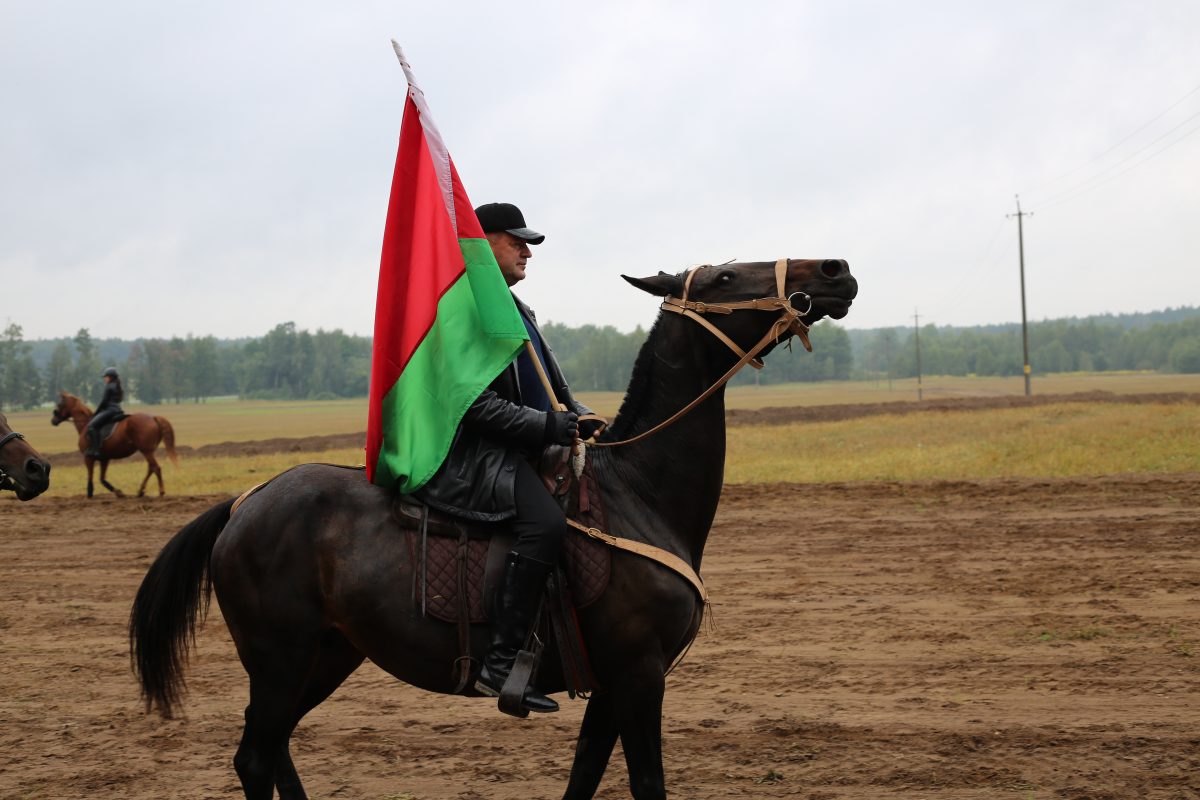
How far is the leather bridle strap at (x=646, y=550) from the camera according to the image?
4090 mm

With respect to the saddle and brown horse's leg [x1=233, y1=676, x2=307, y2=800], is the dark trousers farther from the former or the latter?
the saddle

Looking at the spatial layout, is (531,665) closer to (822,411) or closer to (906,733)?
(906,733)

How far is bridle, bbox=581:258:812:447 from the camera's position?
13.1ft

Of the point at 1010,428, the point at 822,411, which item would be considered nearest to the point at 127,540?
the point at 1010,428

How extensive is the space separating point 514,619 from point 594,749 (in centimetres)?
80

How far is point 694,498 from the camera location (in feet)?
14.0

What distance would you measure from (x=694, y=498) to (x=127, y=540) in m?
12.2

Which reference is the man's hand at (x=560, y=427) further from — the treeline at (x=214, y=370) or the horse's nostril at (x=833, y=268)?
the treeline at (x=214, y=370)

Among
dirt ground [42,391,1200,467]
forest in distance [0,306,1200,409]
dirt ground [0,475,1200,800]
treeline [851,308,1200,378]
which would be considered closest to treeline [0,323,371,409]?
forest in distance [0,306,1200,409]

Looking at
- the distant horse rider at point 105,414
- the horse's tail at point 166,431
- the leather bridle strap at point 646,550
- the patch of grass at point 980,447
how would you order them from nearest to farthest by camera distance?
the leather bridle strap at point 646,550 → the patch of grass at point 980,447 → the distant horse rider at point 105,414 → the horse's tail at point 166,431

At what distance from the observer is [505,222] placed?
4418 millimetres

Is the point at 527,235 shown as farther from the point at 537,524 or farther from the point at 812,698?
the point at 812,698

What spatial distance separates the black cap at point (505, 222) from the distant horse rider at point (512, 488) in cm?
56

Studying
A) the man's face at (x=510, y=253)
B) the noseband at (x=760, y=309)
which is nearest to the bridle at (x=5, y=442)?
the man's face at (x=510, y=253)
